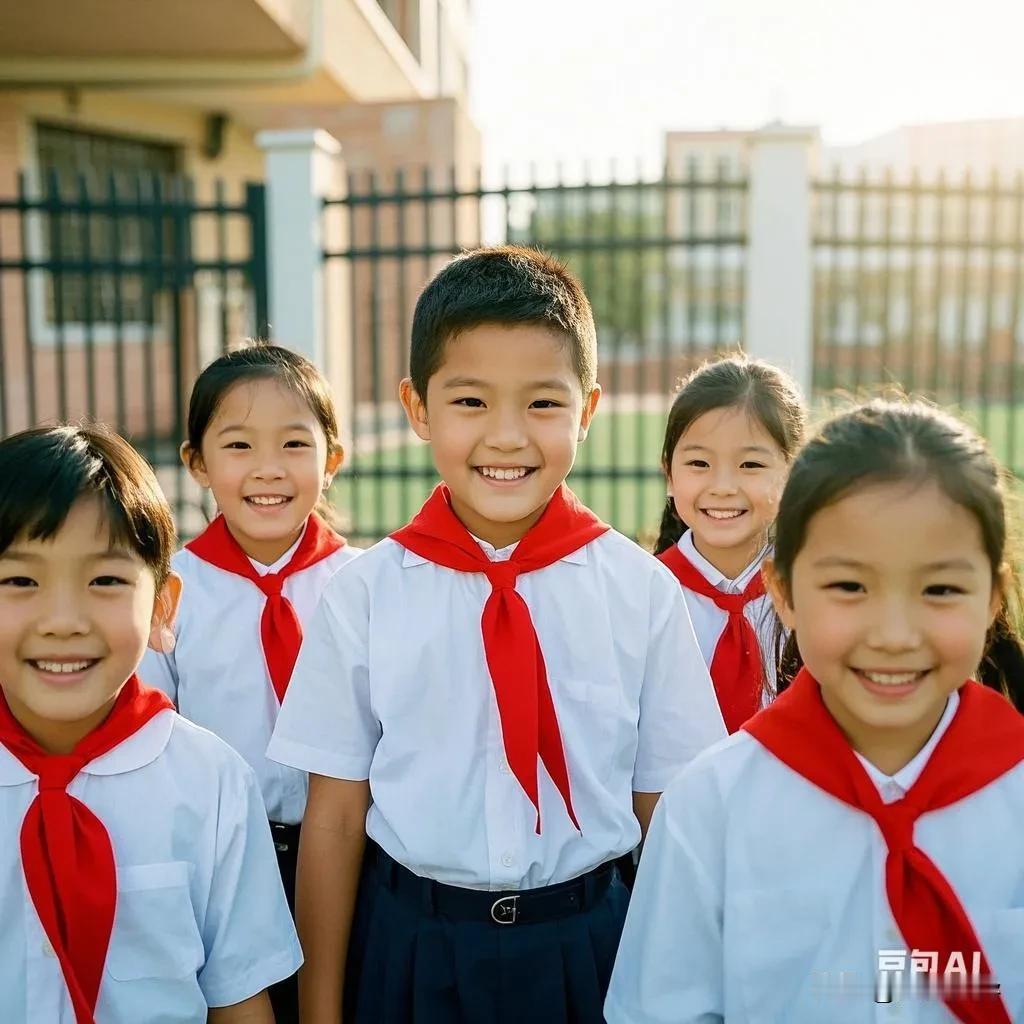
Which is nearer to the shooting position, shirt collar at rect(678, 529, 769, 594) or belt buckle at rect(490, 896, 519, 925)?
belt buckle at rect(490, 896, 519, 925)

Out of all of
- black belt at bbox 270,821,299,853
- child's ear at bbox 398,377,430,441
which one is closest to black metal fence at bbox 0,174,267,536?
black belt at bbox 270,821,299,853

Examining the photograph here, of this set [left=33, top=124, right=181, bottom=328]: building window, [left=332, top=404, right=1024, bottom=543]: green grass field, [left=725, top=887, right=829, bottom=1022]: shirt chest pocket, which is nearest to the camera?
[left=725, top=887, right=829, bottom=1022]: shirt chest pocket

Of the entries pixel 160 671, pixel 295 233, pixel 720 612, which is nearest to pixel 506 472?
pixel 720 612

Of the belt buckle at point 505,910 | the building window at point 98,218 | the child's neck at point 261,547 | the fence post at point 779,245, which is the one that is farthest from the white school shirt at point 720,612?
the building window at point 98,218

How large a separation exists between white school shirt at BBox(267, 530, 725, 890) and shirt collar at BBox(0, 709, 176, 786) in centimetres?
28

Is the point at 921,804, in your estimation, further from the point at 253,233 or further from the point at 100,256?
the point at 100,256

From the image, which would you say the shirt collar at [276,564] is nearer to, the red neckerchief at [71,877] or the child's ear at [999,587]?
the red neckerchief at [71,877]

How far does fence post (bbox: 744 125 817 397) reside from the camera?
709cm

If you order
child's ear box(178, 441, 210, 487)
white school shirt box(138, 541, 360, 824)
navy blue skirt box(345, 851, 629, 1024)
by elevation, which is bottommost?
navy blue skirt box(345, 851, 629, 1024)

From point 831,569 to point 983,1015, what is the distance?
61cm

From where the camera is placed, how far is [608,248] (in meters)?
7.39

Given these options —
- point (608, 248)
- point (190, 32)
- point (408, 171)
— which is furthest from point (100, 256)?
point (408, 171)

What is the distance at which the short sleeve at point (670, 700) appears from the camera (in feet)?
6.32

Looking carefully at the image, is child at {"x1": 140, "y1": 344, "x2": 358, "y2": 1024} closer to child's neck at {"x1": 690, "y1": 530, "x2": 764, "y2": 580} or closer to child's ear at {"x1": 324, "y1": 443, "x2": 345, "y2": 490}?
child's ear at {"x1": 324, "y1": 443, "x2": 345, "y2": 490}
